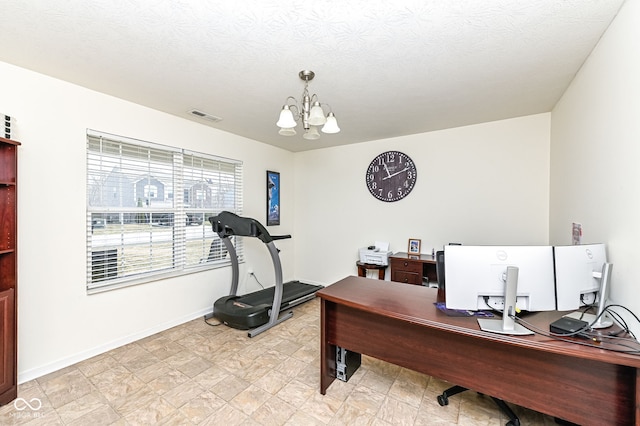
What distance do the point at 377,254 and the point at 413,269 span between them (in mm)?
567

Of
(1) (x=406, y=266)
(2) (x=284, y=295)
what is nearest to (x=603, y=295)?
(1) (x=406, y=266)

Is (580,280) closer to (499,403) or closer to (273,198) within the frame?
(499,403)

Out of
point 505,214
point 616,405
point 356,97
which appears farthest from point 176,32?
point 505,214

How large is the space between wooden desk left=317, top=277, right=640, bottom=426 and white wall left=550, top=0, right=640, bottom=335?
1.24 feet

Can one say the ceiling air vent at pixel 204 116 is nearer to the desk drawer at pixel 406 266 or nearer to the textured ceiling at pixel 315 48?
the textured ceiling at pixel 315 48

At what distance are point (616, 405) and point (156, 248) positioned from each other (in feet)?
12.6

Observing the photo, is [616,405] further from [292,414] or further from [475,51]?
[475,51]

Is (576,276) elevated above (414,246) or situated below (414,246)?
above

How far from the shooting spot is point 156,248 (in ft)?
10.2

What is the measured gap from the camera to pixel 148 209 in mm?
3027

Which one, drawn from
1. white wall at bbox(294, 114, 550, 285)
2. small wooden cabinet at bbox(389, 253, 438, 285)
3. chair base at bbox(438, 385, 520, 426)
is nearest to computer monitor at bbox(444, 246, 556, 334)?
chair base at bbox(438, 385, 520, 426)

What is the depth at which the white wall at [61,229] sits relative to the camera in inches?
86.0

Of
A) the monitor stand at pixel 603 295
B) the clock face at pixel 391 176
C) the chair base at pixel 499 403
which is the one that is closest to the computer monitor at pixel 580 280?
the monitor stand at pixel 603 295

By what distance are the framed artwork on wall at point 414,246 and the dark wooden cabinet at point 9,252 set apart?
4031 mm
